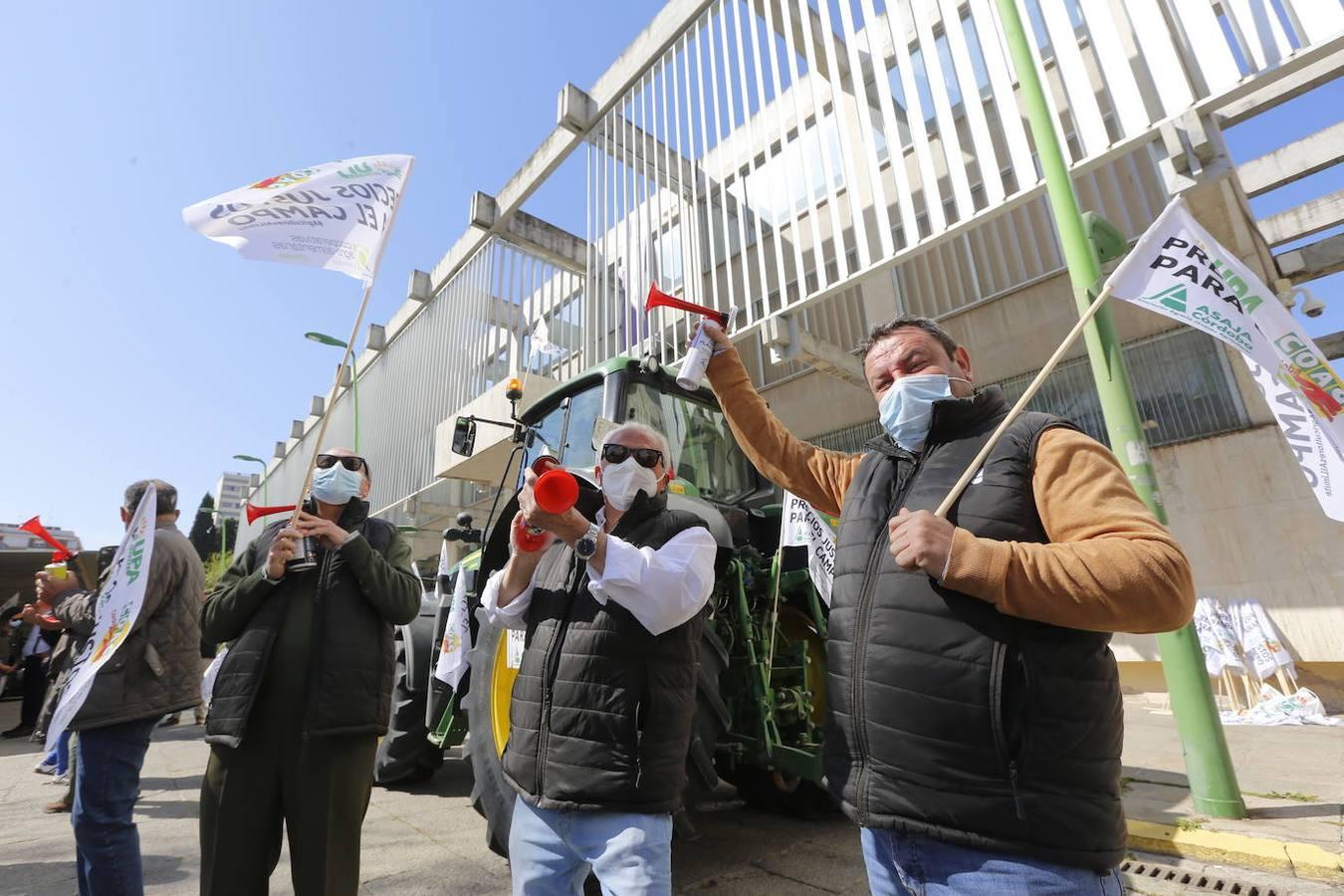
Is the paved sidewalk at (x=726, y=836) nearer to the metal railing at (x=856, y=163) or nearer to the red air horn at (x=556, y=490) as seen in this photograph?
the red air horn at (x=556, y=490)

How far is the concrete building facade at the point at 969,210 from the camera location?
16.2ft

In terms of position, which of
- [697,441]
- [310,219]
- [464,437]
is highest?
[310,219]

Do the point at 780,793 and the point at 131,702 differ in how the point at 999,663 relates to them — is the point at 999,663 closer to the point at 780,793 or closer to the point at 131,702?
the point at 131,702

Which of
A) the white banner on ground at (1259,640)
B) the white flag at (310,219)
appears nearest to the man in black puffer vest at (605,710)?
the white flag at (310,219)

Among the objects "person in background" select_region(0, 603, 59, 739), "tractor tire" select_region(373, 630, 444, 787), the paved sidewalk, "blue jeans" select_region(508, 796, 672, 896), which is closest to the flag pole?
"blue jeans" select_region(508, 796, 672, 896)

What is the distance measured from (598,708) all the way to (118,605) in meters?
1.81

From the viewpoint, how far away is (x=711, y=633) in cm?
272

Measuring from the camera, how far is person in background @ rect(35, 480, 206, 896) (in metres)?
2.26

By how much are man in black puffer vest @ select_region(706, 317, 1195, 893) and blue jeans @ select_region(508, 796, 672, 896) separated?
20.4 inches

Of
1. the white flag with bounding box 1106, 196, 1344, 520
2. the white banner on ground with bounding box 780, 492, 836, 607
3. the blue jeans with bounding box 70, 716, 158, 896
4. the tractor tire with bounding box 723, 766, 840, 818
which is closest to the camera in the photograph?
the white flag with bounding box 1106, 196, 1344, 520

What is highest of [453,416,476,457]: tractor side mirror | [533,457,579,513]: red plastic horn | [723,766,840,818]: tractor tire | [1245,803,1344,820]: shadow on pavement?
[453,416,476,457]: tractor side mirror

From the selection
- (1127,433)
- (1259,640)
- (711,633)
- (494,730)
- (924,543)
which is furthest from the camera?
(1259,640)

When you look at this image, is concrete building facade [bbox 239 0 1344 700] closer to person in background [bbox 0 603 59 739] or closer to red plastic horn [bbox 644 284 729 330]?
red plastic horn [bbox 644 284 729 330]

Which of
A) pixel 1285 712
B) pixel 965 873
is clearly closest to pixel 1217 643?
pixel 1285 712
